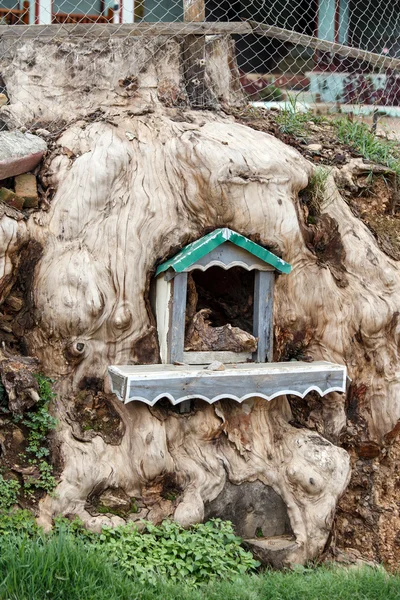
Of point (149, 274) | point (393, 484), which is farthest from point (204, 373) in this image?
point (393, 484)

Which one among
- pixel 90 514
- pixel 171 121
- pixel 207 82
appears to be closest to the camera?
pixel 90 514

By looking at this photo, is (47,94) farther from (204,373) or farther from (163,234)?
(204,373)

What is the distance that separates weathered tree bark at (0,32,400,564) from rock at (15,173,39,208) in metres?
0.07

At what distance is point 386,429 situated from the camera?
249 inches

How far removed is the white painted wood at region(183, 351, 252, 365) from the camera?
5.49 m

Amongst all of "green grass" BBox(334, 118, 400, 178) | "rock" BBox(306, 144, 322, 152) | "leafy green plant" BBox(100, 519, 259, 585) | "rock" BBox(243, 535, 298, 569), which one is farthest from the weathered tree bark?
"green grass" BBox(334, 118, 400, 178)

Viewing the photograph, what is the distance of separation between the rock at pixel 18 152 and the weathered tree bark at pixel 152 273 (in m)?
0.11

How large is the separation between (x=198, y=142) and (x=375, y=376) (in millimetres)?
2181

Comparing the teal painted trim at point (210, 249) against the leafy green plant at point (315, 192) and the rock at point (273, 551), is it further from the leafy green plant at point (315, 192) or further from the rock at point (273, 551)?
the rock at point (273, 551)

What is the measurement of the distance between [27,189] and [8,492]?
2076mm

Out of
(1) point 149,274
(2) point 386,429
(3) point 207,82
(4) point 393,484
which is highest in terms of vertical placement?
(3) point 207,82

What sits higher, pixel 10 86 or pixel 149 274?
pixel 10 86

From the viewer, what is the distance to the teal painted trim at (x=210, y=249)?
17.4 ft

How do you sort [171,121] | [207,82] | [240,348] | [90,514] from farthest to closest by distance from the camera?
[207,82], [171,121], [240,348], [90,514]
